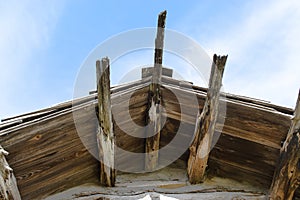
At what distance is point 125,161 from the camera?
7.99ft

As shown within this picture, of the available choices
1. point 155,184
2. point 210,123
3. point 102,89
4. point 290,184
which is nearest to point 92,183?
point 155,184

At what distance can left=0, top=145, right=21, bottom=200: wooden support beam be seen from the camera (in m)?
1.67

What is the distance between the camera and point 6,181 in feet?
5.65

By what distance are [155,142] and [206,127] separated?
491 mm

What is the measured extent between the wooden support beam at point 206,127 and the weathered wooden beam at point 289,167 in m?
0.42

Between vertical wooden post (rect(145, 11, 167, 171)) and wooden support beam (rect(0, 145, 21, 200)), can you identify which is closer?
wooden support beam (rect(0, 145, 21, 200))

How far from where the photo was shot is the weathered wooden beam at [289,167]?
184 cm

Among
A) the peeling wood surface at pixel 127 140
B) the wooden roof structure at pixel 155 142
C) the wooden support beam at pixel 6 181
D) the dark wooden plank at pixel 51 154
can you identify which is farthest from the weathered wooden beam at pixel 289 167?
the wooden support beam at pixel 6 181

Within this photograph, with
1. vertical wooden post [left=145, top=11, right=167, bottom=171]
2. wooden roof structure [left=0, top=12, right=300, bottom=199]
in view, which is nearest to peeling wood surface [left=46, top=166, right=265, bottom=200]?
wooden roof structure [left=0, top=12, right=300, bottom=199]

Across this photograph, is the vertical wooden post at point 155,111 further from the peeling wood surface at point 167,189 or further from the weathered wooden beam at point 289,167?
the weathered wooden beam at point 289,167

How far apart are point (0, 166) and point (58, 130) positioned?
0.38 metres

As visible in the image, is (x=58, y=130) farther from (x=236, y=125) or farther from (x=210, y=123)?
(x=236, y=125)

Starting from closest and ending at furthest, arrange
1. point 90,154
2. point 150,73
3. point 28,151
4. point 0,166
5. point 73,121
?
point 0,166, point 28,151, point 73,121, point 90,154, point 150,73

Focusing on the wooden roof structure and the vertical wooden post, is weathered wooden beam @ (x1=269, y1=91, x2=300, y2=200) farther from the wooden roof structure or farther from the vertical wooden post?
the vertical wooden post
